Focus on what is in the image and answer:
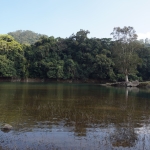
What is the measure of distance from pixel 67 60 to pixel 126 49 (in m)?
22.8

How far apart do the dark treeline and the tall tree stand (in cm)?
681

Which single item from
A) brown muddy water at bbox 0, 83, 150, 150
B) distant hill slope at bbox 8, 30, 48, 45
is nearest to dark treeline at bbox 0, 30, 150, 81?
distant hill slope at bbox 8, 30, 48, 45

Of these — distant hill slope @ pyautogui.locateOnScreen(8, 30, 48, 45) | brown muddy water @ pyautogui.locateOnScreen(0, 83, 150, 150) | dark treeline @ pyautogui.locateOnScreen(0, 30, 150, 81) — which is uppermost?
distant hill slope @ pyautogui.locateOnScreen(8, 30, 48, 45)

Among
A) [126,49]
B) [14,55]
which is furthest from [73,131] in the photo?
[14,55]

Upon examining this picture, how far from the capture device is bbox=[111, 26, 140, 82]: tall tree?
59812mm

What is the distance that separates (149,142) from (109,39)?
243 ft

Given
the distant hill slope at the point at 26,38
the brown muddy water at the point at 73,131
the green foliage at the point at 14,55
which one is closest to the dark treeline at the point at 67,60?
the green foliage at the point at 14,55

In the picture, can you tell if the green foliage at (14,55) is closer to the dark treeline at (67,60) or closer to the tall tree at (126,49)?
the dark treeline at (67,60)

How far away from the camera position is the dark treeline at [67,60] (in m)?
71.3

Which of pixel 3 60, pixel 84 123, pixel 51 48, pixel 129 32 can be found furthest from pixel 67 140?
pixel 51 48

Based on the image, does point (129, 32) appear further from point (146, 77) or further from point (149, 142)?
point (149, 142)

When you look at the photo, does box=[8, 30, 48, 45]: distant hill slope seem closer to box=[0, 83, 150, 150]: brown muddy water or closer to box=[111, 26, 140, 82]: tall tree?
box=[111, 26, 140, 82]: tall tree

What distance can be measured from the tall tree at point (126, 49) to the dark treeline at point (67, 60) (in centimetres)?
681

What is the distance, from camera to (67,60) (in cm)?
7669
